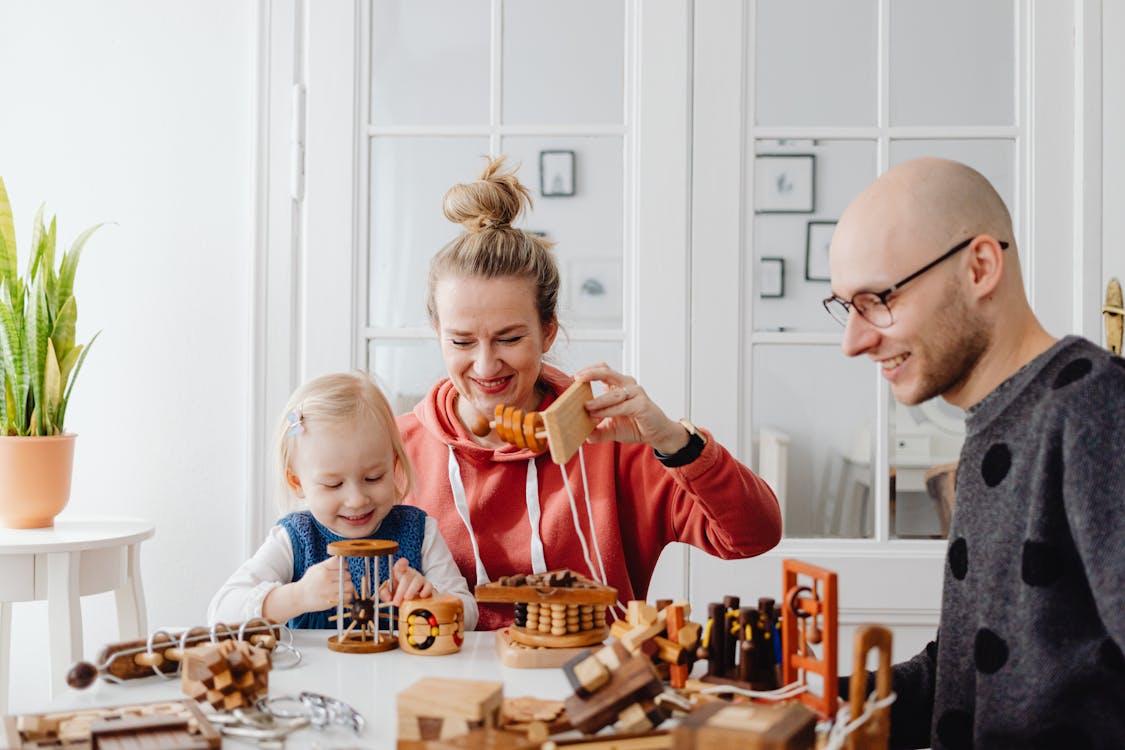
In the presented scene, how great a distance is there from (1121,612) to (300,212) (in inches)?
90.0

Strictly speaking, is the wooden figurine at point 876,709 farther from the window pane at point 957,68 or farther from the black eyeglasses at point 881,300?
the window pane at point 957,68

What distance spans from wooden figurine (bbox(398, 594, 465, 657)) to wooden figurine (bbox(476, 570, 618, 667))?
0.08 metres

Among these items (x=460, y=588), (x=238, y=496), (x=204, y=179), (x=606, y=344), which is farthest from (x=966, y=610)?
(x=204, y=179)

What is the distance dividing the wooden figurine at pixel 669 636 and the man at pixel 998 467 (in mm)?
274

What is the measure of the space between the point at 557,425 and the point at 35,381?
153 cm

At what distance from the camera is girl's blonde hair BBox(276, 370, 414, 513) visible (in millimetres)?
1798

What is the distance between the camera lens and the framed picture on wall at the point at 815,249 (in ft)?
9.02

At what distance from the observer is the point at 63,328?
2.40m

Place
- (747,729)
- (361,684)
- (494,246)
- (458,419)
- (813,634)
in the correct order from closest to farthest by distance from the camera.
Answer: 1. (747,729)
2. (813,634)
3. (361,684)
4. (494,246)
5. (458,419)

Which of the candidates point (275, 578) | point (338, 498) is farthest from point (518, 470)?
point (275, 578)

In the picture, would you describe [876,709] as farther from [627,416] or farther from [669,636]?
[627,416]

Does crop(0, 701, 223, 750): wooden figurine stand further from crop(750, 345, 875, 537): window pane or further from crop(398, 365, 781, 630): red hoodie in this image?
crop(750, 345, 875, 537): window pane

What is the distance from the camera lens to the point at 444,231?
280 cm

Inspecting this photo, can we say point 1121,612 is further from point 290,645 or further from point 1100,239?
point 1100,239
